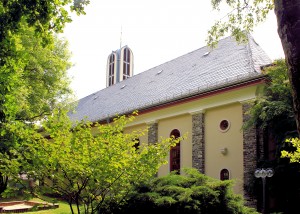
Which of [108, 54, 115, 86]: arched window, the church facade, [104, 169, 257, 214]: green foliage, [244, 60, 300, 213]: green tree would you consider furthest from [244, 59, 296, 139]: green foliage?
[108, 54, 115, 86]: arched window

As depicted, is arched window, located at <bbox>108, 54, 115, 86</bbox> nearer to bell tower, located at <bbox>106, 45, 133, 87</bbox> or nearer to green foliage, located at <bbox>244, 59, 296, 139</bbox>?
bell tower, located at <bbox>106, 45, 133, 87</bbox>

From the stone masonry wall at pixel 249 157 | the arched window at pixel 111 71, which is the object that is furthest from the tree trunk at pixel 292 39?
the arched window at pixel 111 71

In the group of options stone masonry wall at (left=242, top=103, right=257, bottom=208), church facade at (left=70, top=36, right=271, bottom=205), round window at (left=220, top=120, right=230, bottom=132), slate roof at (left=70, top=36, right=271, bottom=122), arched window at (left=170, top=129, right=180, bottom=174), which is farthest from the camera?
arched window at (left=170, top=129, right=180, bottom=174)

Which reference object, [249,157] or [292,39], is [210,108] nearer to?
[249,157]

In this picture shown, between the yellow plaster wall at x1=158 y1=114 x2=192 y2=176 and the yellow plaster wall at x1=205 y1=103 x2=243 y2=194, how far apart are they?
4.12 ft

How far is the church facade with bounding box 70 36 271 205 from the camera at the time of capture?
15.5m

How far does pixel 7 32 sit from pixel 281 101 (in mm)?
9716

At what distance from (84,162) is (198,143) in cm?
1107

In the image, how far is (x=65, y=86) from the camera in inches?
758

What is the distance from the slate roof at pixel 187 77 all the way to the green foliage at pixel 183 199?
6.89 meters

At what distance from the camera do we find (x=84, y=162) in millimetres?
7090

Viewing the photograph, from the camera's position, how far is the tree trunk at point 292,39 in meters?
3.53

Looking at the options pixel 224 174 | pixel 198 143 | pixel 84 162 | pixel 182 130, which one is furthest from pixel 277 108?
pixel 84 162

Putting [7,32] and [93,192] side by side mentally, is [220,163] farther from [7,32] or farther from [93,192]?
[7,32]
